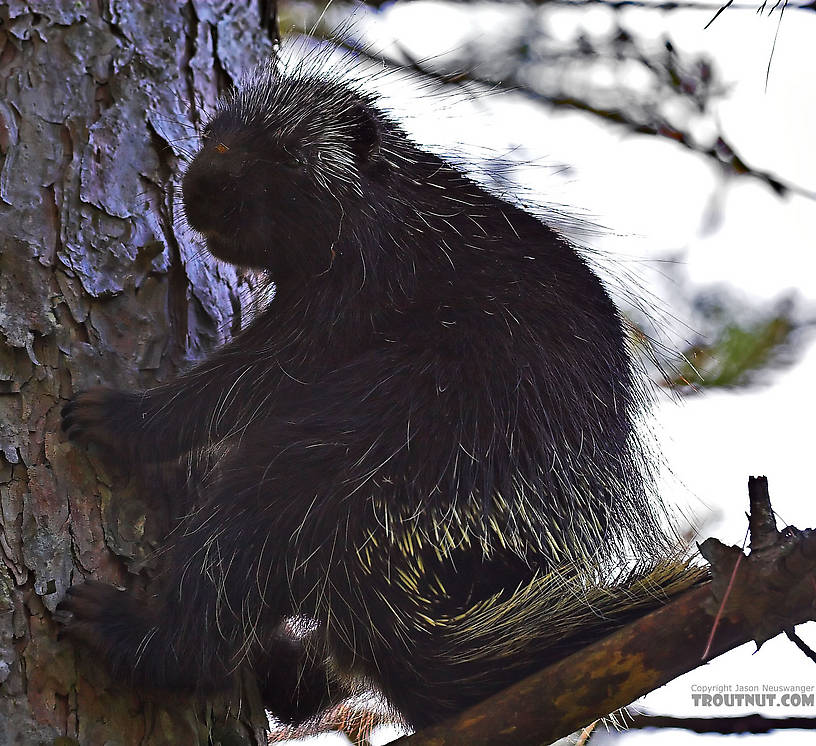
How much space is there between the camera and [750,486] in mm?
1059

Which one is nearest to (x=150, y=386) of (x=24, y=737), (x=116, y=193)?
(x=116, y=193)

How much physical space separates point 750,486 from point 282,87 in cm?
171

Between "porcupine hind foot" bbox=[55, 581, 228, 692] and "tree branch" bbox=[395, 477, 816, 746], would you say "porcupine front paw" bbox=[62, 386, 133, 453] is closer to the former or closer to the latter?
"porcupine hind foot" bbox=[55, 581, 228, 692]

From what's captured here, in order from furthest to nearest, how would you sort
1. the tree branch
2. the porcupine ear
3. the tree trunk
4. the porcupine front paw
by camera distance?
the porcupine ear, the porcupine front paw, the tree trunk, the tree branch

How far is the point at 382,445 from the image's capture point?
178 centimetres

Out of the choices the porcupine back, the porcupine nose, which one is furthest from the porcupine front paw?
the porcupine nose

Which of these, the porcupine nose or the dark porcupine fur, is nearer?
the dark porcupine fur

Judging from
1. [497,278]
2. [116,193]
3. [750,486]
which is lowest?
[750,486]

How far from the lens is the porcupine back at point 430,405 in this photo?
170cm

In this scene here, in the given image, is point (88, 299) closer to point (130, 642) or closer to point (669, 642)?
point (130, 642)

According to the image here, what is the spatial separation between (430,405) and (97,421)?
2.19 feet

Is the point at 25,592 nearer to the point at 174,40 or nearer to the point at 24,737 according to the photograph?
the point at 24,737

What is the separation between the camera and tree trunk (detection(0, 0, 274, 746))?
168cm

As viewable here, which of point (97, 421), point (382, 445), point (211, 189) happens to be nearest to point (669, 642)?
point (382, 445)
